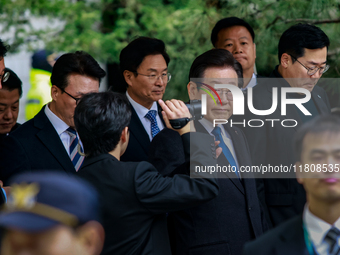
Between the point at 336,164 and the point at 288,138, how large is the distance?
132 centimetres

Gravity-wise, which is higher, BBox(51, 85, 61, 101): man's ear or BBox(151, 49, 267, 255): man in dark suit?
BBox(51, 85, 61, 101): man's ear

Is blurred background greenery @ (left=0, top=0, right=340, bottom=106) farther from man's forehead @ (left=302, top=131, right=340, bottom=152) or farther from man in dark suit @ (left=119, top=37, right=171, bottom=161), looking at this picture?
man's forehead @ (left=302, top=131, right=340, bottom=152)

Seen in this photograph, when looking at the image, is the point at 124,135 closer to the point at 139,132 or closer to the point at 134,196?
the point at 134,196

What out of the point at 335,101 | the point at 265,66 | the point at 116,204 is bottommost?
the point at 116,204

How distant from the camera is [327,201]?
1559 millimetres

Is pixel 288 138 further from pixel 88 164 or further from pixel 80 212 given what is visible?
pixel 80 212

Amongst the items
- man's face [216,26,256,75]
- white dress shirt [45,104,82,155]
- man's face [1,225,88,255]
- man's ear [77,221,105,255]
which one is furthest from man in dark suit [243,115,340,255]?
man's face [216,26,256,75]

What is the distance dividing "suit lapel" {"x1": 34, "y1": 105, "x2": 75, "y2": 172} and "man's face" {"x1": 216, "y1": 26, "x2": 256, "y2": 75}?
162cm

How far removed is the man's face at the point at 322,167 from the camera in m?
1.55

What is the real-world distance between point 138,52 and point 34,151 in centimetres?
107

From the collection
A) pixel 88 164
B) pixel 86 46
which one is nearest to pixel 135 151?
pixel 88 164

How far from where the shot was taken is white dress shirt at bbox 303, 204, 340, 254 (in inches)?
59.7

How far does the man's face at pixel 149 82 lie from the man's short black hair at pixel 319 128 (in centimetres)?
178

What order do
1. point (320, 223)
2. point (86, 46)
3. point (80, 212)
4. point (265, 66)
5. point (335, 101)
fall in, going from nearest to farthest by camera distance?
point (80, 212)
point (320, 223)
point (335, 101)
point (265, 66)
point (86, 46)
